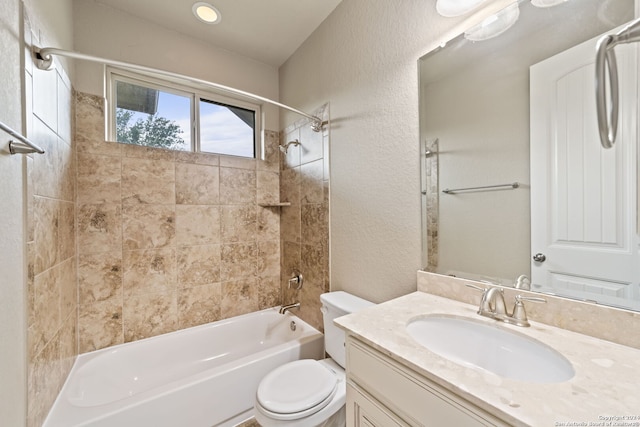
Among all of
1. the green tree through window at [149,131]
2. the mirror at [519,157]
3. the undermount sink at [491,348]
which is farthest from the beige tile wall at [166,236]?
the undermount sink at [491,348]

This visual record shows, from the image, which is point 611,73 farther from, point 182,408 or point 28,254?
point 182,408

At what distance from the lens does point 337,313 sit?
140 centimetres

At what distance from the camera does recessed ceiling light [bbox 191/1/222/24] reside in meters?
1.62

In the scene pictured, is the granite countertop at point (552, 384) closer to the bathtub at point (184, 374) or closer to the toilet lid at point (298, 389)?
the toilet lid at point (298, 389)

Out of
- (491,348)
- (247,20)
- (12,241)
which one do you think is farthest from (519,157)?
(247,20)

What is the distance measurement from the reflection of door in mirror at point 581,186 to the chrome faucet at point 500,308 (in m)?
0.10

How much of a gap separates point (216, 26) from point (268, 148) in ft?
3.13

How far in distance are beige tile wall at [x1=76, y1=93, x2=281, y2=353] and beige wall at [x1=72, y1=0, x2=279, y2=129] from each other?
32 cm

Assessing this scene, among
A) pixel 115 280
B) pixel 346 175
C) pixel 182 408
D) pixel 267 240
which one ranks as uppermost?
pixel 346 175

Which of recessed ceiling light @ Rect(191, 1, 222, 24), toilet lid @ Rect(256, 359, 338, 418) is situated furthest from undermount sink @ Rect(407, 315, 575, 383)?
recessed ceiling light @ Rect(191, 1, 222, 24)

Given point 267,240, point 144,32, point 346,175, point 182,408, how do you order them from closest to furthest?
point 182,408
point 346,175
point 144,32
point 267,240

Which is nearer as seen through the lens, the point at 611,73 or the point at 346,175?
the point at 611,73

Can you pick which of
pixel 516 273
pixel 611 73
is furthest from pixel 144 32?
pixel 516 273

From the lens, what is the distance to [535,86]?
86 centimetres
